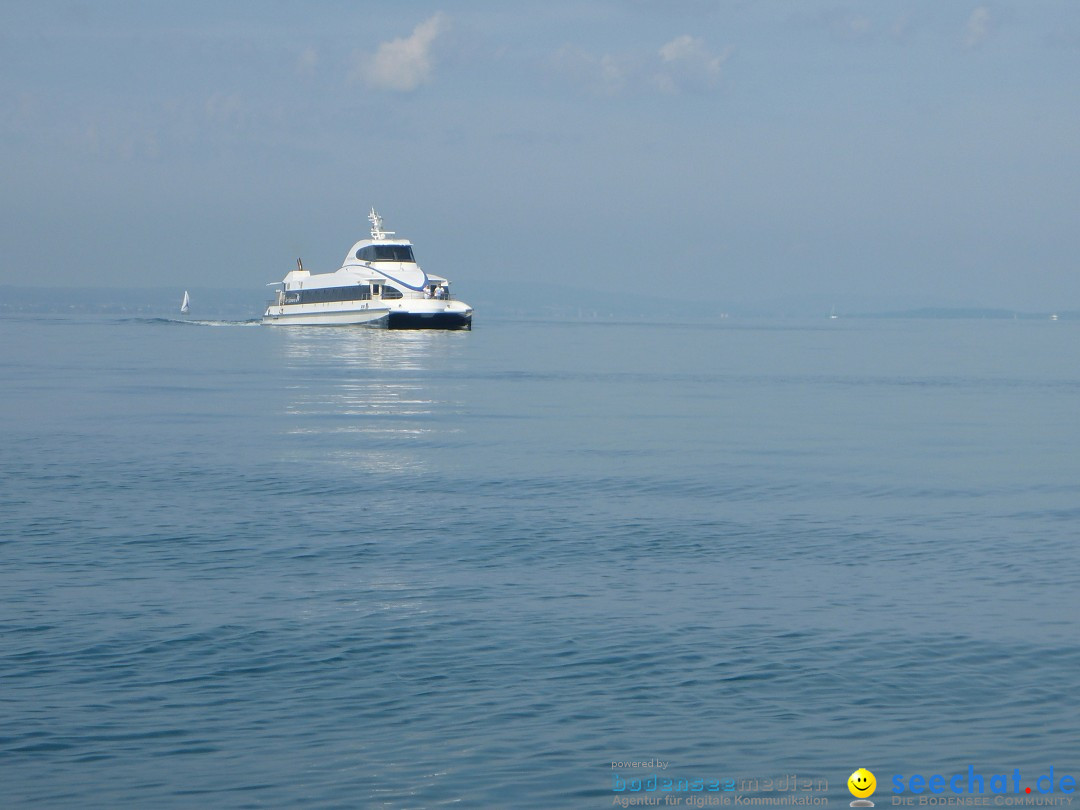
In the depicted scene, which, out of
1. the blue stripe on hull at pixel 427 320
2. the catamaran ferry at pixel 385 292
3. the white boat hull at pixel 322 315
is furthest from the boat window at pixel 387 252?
the blue stripe on hull at pixel 427 320

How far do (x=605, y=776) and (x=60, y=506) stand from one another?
1329 cm

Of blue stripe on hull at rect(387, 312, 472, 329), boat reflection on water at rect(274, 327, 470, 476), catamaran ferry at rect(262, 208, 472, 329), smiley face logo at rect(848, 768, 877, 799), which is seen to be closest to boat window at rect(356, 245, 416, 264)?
catamaran ferry at rect(262, 208, 472, 329)

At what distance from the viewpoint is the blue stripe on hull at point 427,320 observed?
95.6 metres

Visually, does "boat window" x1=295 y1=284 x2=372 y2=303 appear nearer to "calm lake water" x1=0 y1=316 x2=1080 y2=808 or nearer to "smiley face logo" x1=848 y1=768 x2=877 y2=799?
"calm lake water" x1=0 y1=316 x2=1080 y2=808

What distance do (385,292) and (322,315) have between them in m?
10.1

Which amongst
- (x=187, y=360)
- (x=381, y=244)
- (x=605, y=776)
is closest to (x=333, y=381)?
(x=187, y=360)

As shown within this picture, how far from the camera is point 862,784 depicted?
8961 mm

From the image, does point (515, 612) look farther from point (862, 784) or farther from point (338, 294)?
point (338, 294)

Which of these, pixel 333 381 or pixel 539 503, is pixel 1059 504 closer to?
pixel 539 503

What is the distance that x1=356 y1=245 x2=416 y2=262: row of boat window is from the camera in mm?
98812

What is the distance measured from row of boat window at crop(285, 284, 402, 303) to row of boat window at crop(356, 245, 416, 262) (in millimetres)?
2417

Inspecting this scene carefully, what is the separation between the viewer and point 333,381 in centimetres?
5075

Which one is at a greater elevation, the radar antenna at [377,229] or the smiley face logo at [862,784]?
the radar antenna at [377,229]

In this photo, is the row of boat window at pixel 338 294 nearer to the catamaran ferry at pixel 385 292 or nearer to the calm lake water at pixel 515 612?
the catamaran ferry at pixel 385 292
